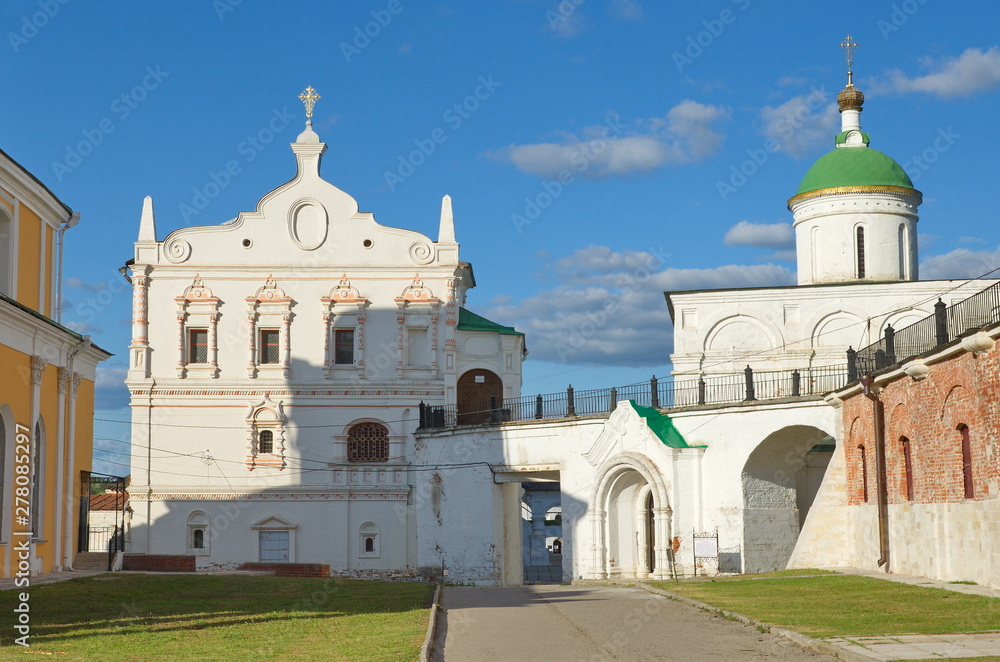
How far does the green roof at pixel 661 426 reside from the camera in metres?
30.6

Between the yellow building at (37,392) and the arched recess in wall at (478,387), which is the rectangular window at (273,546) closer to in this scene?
the arched recess in wall at (478,387)

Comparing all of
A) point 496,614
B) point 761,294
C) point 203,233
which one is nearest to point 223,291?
point 203,233

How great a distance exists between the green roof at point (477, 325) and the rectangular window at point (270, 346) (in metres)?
6.68

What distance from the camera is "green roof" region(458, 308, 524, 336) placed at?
136 feet

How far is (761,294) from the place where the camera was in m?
36.9

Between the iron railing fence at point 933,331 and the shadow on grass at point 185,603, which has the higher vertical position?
the iron railing fence at point 933,331

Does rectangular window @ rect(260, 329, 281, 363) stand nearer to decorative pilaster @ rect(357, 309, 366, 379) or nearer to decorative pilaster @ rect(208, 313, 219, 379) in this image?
decorative pilaster @ rect(208, 313, 219, 379)

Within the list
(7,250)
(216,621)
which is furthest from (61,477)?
(216,621)

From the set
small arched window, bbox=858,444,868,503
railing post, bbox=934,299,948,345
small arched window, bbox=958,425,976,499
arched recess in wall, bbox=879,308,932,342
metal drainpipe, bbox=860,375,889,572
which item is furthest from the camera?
arched recess in wall, bbox=879,308,932,342

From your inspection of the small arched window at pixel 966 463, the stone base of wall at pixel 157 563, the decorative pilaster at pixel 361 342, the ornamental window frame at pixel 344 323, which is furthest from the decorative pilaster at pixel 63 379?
the small arched window at pixel 966 463

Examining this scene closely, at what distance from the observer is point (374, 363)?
40875mm

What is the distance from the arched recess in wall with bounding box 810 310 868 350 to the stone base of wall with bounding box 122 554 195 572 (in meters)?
20.3

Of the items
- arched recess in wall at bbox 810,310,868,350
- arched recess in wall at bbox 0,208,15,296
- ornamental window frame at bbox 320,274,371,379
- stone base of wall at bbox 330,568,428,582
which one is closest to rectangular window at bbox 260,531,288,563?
stone base of wall at bbox 330,568,428,582

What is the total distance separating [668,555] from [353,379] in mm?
Answer: 15074
